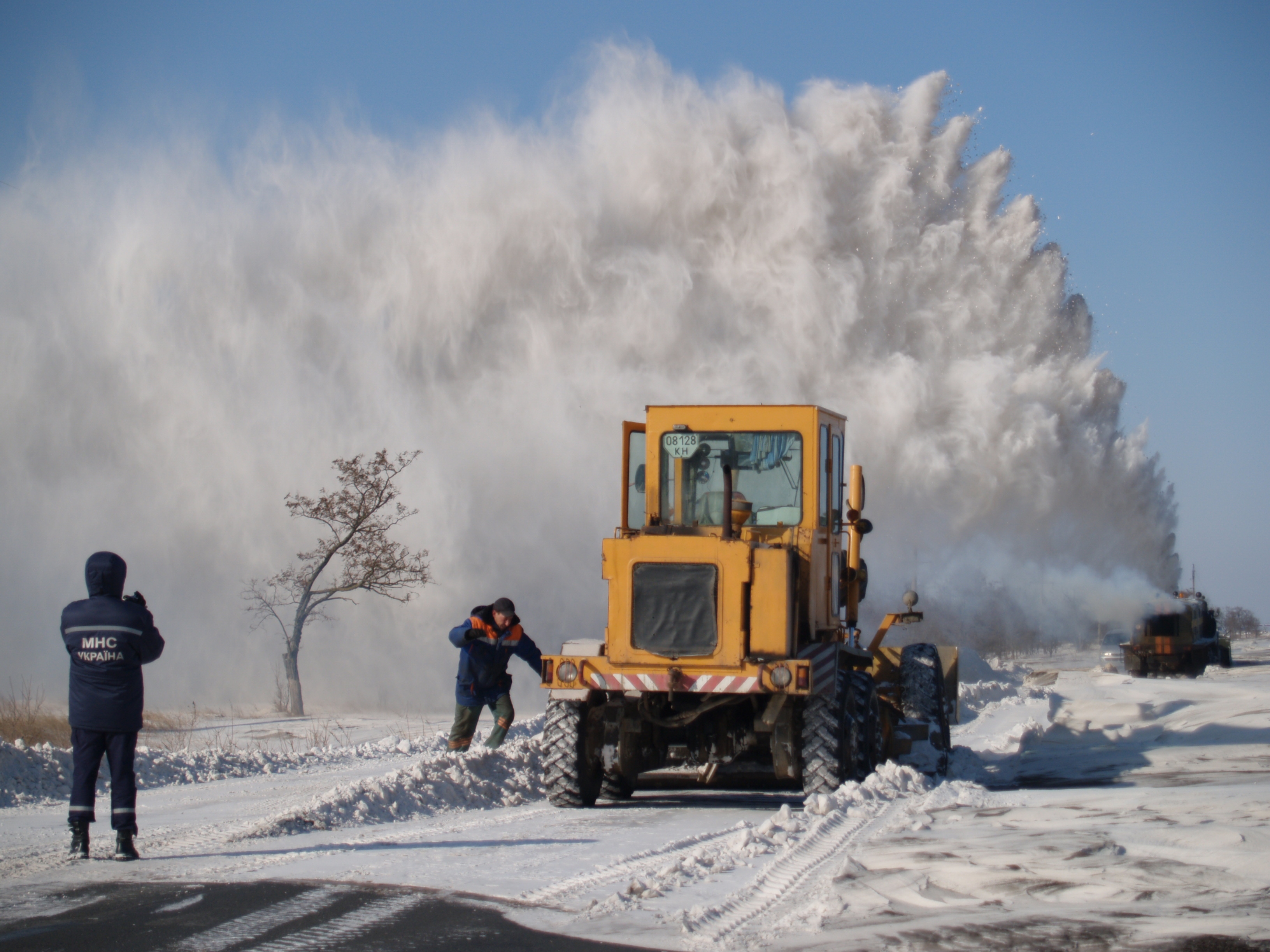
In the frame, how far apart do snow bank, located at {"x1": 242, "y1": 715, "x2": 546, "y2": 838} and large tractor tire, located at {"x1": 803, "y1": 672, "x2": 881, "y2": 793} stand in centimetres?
215

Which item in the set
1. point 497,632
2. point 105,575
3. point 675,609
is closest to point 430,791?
point 497,632

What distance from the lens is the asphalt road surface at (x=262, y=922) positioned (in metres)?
4.67

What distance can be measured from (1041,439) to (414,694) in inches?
650

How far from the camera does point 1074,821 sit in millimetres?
7434

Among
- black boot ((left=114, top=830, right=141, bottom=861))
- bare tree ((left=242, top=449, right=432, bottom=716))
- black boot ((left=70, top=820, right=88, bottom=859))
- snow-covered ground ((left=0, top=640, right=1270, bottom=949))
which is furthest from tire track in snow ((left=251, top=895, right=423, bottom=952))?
bare tree ((left=242, top=449, right=432, bottom=716))

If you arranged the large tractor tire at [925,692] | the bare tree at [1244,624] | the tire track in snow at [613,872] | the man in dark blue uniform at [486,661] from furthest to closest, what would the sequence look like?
the bare tree at [1244,624] < the large tractor tire at [925,692] < the man in dark blue uniform at [486,661] < the tire track in snow at [613,872]

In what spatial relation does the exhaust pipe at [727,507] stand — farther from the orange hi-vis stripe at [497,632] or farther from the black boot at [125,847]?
the black boot at [125,847]

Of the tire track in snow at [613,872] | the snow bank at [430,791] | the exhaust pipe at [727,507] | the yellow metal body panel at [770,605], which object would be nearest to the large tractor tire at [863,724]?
the yellow metal body panel at [770,605]

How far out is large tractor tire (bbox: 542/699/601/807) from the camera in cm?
903

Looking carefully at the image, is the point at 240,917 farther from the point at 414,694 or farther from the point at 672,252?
the point at 672,252

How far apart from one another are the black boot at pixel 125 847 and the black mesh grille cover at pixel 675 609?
357 cm

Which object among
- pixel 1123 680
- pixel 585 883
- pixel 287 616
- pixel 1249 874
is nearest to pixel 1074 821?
pixel 1249 874

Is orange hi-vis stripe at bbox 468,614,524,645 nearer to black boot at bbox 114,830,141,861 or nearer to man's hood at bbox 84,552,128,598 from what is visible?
man's hood at bbox 84,552,128,598

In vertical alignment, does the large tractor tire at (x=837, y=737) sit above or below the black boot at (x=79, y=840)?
above
